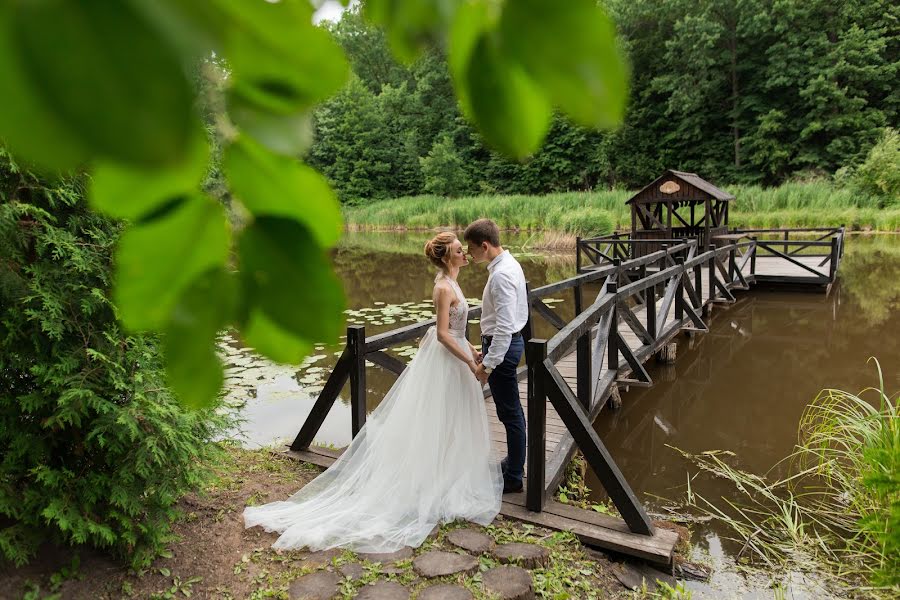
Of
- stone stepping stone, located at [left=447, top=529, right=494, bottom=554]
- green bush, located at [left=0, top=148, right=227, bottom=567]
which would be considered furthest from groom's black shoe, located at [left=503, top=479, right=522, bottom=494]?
green bush, located at [left=0, top=148, right=227, bottom=567]

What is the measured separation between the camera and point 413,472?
3490 millimetres

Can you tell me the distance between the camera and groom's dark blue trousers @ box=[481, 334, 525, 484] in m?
3.50

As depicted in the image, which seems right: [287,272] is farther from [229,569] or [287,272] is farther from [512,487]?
[512,487]

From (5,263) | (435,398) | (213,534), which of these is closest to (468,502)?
(435,398)

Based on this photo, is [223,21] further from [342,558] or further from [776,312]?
[776,312]

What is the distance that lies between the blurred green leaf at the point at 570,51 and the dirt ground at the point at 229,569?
2778mm

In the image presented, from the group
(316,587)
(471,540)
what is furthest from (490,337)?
(316,587)

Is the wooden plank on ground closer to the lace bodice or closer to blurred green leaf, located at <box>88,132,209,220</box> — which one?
the lace bodice

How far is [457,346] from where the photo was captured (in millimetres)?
3512

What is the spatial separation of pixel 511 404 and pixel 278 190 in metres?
3.33

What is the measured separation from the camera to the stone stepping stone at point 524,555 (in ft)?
9.51

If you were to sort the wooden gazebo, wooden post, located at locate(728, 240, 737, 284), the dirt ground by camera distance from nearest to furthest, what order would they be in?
the dirt ground, wooden post, located at locate(728, 240, 737, 284), the wooden gazebo

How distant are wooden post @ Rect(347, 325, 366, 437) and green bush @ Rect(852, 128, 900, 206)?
22.9 meters

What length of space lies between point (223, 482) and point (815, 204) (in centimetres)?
2146
